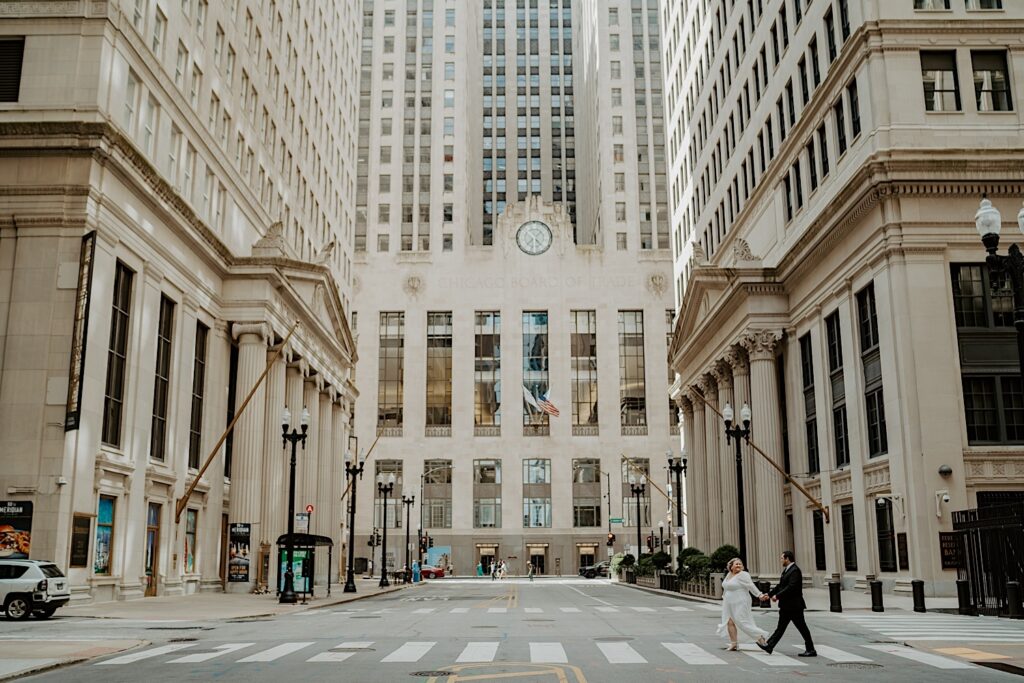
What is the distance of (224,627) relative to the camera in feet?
77.0

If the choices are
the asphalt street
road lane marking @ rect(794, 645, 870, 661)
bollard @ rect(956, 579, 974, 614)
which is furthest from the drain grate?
bollard @ rect(956, 579, 974, 614)

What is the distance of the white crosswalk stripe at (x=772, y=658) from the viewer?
14938 millimetres

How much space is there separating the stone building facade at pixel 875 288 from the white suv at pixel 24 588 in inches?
1066

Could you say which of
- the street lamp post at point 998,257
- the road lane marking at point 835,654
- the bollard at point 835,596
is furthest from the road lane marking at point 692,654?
the bollard at point 835,596

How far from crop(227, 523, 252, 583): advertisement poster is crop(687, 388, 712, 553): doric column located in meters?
33.4

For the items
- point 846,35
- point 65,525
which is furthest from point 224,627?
point 846,35

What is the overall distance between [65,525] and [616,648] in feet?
68.0

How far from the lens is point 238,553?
4269 cm

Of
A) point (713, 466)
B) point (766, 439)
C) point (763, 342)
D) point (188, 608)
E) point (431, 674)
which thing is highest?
point (763, 342)

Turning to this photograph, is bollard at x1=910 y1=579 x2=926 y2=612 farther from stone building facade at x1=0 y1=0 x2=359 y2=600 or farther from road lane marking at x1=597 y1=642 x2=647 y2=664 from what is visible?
stone building facade at x1=0 y1=0 x2=359 y2=600

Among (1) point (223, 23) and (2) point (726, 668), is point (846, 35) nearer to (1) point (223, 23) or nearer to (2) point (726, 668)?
(1) point (223, 23)

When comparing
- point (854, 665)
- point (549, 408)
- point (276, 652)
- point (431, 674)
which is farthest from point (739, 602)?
point (549, 408)

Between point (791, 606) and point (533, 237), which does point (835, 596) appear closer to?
point (791, 606)

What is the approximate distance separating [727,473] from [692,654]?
4292cm
